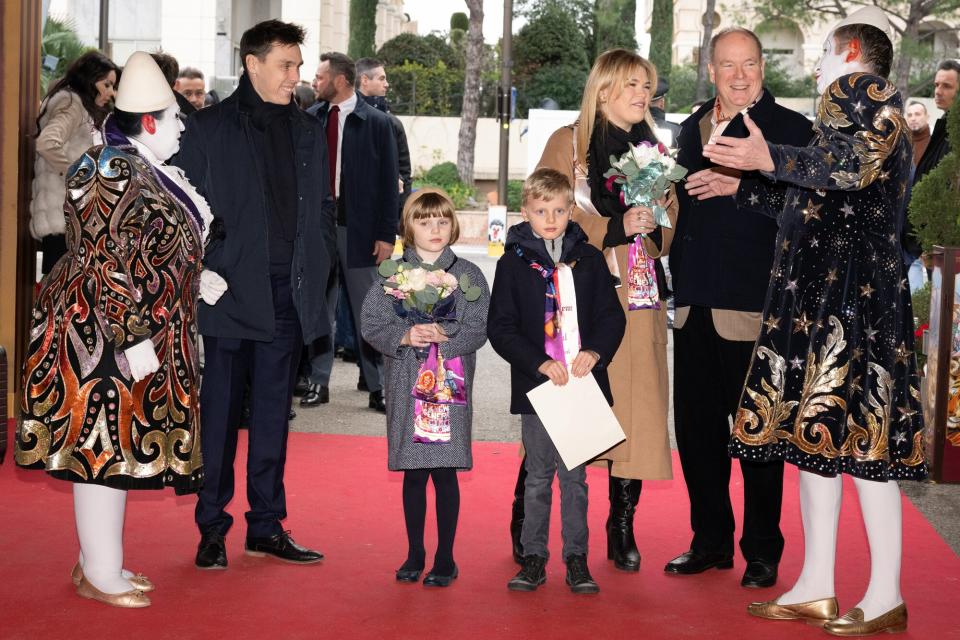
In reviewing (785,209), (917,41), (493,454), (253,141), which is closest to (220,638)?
(253,141)

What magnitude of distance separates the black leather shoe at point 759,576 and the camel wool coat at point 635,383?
18.9 inches

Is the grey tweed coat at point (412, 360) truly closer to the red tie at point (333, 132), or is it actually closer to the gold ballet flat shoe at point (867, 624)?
the gold ballet flat shoe at point (867, 624)

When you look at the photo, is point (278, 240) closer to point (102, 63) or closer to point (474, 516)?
point (474, 516)

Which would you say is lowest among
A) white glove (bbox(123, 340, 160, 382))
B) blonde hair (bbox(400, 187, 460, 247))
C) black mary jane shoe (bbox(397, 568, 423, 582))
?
black mary jane shoe (bbox(397, 568, 423, 582))

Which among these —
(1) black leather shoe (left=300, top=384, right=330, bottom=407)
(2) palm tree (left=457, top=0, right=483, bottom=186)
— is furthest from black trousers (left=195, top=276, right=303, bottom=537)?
(2) palm tree (left=457, top=0, right=483, bottom=186)

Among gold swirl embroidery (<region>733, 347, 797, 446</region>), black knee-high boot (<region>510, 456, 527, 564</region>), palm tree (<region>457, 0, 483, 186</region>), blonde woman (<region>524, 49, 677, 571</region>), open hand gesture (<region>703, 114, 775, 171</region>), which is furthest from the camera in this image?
palm tree (<region>457, 0, 483, 186</region>)

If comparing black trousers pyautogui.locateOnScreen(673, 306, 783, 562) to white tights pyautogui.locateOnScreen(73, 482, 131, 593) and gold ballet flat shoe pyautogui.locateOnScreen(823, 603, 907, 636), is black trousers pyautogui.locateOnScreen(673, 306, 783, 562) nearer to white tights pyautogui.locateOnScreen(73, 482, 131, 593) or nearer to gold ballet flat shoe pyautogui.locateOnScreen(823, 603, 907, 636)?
gold ballet flat shoe pyautogui.locateOnScreen(823, 603, 907, 636)

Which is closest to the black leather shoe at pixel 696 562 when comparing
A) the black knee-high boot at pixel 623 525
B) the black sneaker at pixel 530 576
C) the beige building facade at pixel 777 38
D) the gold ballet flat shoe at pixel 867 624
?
the black knee-high boot at pixel 623 525

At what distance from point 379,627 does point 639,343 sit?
156 cm

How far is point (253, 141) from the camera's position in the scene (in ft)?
16.1

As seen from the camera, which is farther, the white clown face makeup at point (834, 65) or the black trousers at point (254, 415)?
the black trousers at point (254, 415)

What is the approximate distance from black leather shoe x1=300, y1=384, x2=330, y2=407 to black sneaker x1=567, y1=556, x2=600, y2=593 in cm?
408

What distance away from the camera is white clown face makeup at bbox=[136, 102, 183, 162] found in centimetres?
442

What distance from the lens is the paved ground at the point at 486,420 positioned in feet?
20.4
